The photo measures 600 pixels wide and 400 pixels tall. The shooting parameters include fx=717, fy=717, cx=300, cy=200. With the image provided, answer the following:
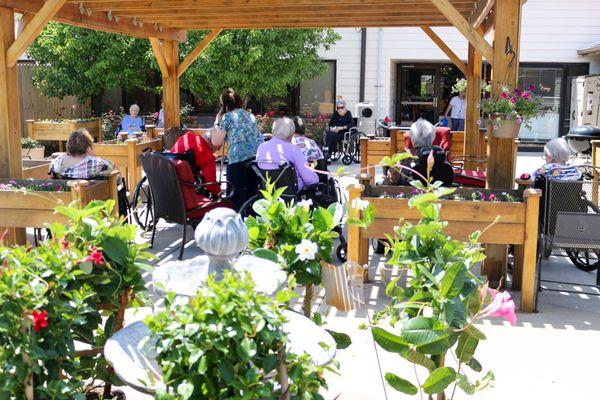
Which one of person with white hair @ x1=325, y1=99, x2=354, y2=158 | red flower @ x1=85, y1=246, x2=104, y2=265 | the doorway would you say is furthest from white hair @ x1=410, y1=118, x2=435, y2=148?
the doorway

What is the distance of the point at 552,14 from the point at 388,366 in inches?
667

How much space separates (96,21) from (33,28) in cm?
250

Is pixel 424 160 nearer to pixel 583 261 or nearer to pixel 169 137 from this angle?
pixel 583 261

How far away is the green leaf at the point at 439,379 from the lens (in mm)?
2553

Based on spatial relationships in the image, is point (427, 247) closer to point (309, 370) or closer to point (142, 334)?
point (309, 370)

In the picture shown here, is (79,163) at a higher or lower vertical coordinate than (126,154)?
higher

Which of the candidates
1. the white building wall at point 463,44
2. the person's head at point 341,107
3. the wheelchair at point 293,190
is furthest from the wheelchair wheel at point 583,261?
the white building wall at point 463,44

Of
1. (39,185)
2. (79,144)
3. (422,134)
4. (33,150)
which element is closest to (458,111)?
(33,150)

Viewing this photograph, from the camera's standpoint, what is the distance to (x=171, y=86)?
34.4 feet

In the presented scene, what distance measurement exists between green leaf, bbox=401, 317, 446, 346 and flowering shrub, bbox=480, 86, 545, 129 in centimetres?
337

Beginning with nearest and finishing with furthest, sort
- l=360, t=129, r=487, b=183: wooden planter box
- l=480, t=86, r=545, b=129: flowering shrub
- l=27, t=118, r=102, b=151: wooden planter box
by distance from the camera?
l=480, t=86, r=545, b=129: flowering shrub
l=360, t=129, r=487, b=183: wooden planter box
l=27, t=118, r=102, b=151: wooden planter box

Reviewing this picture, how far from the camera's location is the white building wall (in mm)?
18828

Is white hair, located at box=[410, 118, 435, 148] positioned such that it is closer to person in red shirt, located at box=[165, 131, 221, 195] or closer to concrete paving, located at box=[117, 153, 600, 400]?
concrete paving, located at box=[117, 153, 600, 400]

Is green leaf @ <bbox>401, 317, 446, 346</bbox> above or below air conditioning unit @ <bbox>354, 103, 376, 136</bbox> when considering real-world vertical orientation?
below
